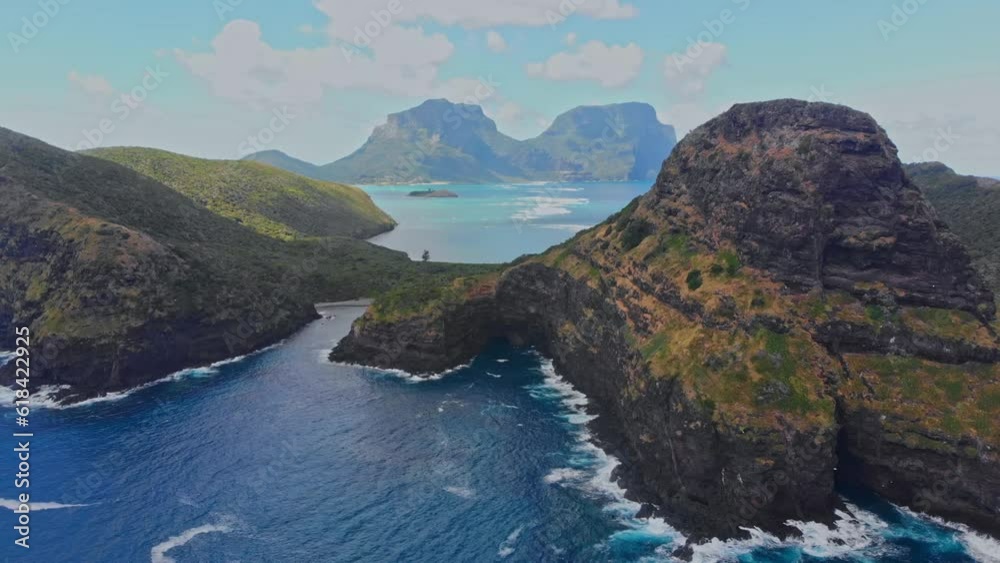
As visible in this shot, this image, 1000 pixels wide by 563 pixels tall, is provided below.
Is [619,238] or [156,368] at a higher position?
[619,238]

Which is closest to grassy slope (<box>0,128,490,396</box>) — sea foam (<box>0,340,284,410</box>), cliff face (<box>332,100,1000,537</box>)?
sea foam (<box>0,340,284,410</box>)

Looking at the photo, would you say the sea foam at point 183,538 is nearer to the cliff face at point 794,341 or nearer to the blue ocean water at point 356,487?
the blue ocean water at point 356,487

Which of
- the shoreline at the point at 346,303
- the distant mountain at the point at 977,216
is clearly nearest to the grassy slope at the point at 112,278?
the shoreline at the point at 346,303

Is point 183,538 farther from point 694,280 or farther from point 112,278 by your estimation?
point 112,278

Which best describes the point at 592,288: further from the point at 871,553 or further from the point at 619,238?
the point at 871,553

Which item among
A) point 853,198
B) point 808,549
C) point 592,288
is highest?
point 853,198

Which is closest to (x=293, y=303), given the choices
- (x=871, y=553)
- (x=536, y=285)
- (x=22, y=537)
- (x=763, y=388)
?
(x=536, y=285)
